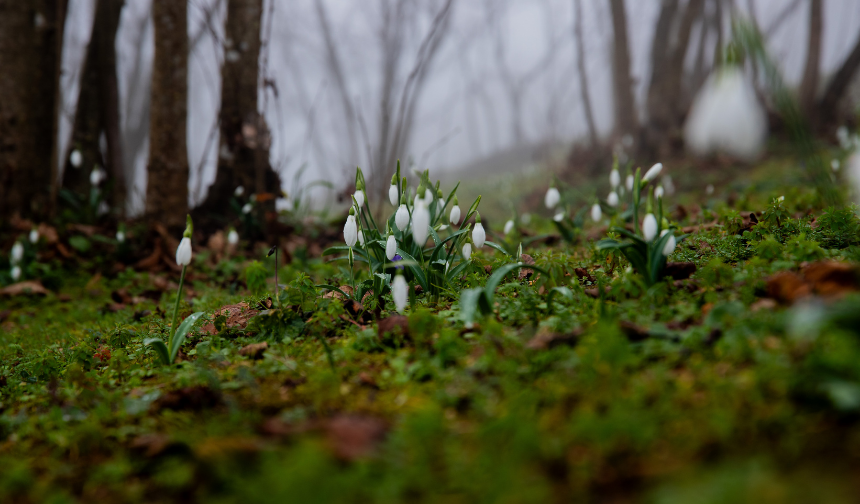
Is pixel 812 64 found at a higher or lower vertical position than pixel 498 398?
higher

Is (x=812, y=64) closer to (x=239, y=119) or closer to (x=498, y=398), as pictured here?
(x=239, y=119)

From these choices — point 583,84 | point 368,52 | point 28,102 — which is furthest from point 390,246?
point 368,52

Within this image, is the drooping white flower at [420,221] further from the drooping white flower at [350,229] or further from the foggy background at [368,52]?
the foggy background at [368,52]

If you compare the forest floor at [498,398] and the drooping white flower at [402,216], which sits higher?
the drooping white flower at [402,216]

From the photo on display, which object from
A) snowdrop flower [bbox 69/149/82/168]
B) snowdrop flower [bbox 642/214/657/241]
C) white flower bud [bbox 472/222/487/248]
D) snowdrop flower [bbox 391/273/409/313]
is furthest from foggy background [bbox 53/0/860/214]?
snowdrop flower [bbox 642/214/657/241]

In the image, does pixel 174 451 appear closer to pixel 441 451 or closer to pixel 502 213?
pixel 441 451

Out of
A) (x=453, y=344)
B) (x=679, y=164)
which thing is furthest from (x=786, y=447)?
(x=679, y=164)

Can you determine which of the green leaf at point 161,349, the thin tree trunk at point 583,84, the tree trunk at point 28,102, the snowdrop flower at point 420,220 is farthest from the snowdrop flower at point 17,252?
the thin tree trunk at point 583,84
